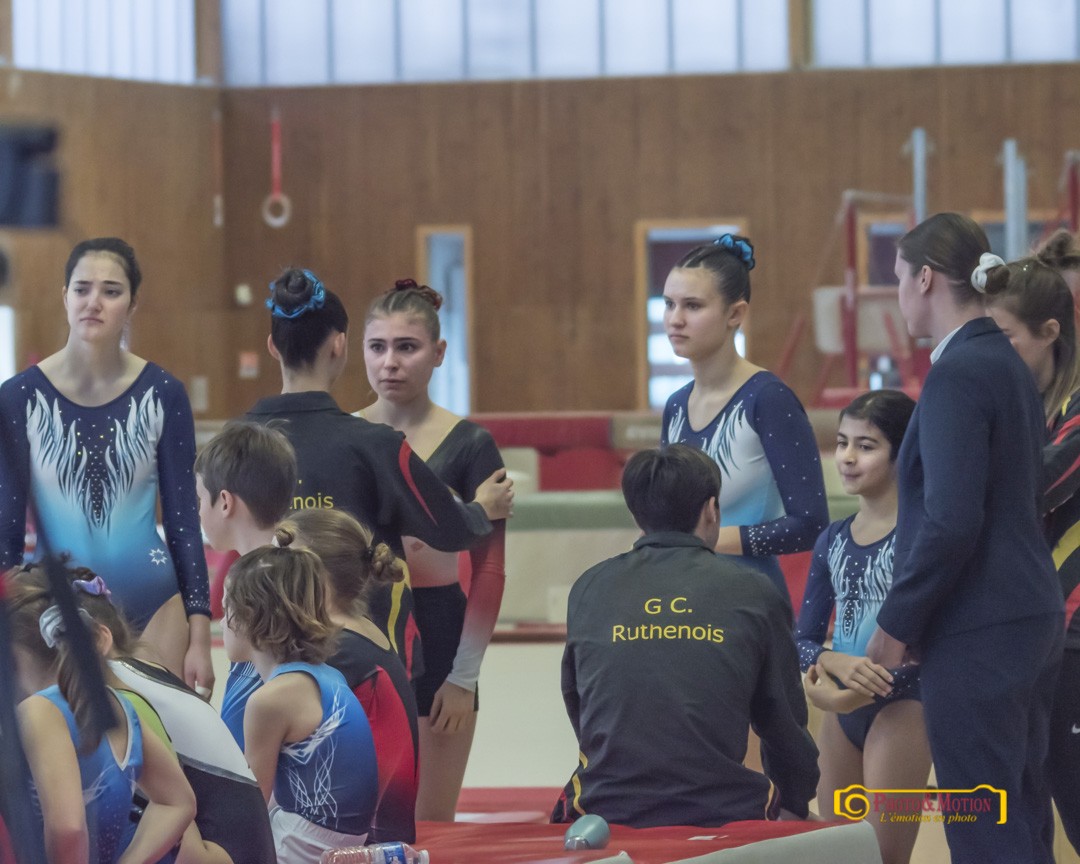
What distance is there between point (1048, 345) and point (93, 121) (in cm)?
1117

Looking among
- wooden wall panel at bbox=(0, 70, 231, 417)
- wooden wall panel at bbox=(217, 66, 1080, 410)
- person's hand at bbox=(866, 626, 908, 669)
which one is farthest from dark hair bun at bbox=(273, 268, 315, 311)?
wooden wall panel at bbox=(217, 66, 1080, 410)

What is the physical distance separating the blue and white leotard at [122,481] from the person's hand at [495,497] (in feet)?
2.00

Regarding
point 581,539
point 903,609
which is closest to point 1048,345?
point 903,609

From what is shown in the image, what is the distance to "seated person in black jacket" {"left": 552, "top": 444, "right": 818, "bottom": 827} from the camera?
2176mm

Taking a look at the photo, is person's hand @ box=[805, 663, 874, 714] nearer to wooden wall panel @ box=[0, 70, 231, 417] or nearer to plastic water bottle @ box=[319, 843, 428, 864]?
plastic water bottle @ box=[319, 843, 428, 864]

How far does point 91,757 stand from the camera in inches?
66.6

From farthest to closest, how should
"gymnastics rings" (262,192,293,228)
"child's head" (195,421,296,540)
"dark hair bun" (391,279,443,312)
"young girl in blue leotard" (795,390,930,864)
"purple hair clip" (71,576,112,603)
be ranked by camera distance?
"gymnastics rings" (262,192,293,228)
"dark hair bun" (391,279,443,312)
"young girl in blue leotard" (795,390,930,864)
"child's head" (195,421,296,540)
"purple hair clip" (71,576,112,603)

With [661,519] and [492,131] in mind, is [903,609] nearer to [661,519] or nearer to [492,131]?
[661,519]

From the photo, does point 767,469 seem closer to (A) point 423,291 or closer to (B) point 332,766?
(A) point 423,291

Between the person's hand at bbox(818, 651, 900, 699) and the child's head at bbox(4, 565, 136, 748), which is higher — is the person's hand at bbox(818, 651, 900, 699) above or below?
below

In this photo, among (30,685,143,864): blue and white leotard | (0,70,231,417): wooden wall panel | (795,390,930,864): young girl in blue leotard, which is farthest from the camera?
(0,70,231,417): wooden wall panel

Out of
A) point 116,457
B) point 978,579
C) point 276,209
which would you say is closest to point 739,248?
point 978,579

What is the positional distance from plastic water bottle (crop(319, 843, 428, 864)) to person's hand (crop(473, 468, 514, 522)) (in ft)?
2.54

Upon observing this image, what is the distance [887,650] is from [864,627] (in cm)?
50
